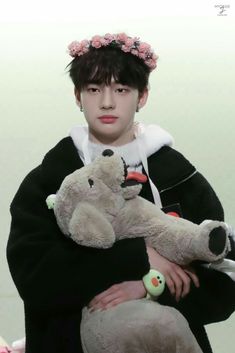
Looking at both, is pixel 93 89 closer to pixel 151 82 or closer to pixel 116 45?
pixel 116 45

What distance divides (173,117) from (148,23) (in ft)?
1.08

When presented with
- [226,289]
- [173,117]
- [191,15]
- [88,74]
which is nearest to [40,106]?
[173,117]

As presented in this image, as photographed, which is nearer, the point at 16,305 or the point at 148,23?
the point at 148,23

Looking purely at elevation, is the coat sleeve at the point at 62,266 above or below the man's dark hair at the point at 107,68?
below

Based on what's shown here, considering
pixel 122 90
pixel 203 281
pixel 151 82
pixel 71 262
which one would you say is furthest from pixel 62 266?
pixel 151 82

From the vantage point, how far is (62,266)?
110cm

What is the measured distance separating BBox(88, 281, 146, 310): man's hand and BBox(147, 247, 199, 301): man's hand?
5 centimetres

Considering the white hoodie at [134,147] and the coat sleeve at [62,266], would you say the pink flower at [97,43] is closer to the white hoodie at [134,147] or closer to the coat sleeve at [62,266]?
the white hoodie at [134,147]

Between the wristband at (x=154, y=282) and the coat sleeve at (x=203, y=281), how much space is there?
0.03m

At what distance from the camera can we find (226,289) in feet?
3.97

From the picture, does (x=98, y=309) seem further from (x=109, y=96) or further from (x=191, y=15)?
(x=191, y=15)

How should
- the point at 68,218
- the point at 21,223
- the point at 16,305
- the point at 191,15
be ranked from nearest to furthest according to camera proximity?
the point at 68,218 → the point at 21,223 → the point at 191,15 → the point at 16,305

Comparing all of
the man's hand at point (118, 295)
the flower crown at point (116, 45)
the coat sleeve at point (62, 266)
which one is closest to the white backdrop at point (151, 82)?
the flower crown at point (116, 45)

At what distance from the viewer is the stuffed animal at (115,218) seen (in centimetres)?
98
